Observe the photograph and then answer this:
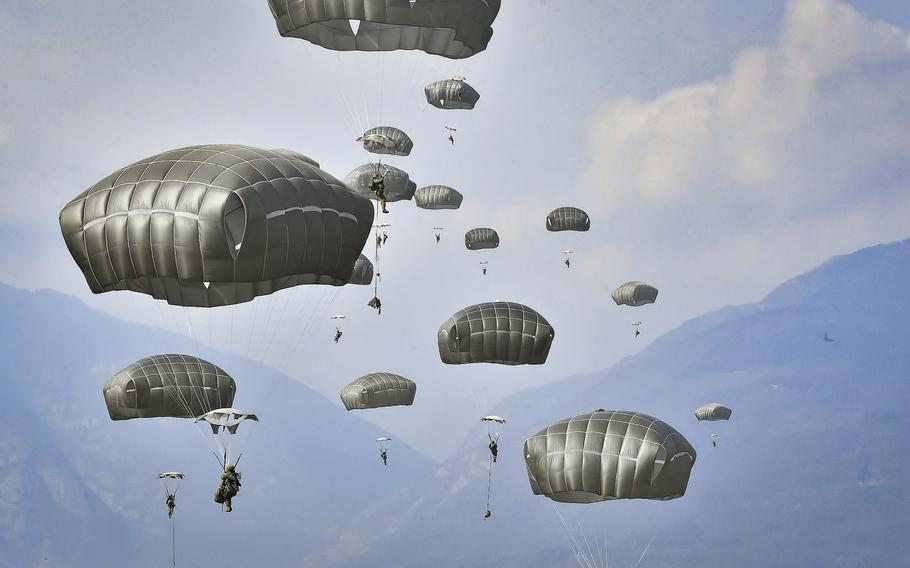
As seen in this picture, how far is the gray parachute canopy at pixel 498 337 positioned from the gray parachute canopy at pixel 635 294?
92.1 ft

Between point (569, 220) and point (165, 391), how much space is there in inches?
1336

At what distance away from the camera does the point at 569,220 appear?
2473 inches

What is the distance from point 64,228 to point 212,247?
475 cm

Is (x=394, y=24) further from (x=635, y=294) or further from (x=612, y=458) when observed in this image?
(x=635, y=294)

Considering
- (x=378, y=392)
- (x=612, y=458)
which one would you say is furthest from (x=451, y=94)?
(x=612, y=458)

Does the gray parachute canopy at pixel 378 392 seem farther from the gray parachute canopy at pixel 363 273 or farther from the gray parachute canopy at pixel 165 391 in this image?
the gray parachute canopy at pixel 165 391

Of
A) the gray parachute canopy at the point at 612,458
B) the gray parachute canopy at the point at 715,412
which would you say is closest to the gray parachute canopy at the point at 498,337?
the gray parachute canopy at the point at 612,458

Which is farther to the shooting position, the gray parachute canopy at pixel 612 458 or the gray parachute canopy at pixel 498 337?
the gray parachute canopy at pixel 498 337

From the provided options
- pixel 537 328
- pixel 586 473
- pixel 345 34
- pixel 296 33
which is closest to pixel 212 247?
pixel 296 33

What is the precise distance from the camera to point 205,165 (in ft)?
79.1

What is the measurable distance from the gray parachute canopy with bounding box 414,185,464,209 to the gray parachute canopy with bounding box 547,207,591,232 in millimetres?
6465

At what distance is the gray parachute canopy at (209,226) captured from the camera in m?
23.2

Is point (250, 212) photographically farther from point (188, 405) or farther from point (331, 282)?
point (188, 405)

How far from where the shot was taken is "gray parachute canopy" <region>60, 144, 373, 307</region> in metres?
23.2
